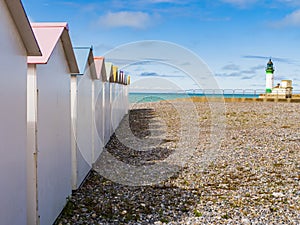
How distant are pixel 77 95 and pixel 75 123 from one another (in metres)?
0.49

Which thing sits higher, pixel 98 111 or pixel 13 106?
pixel 13 106

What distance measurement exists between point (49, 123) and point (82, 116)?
266 cm

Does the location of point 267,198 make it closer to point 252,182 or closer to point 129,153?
point 252,182

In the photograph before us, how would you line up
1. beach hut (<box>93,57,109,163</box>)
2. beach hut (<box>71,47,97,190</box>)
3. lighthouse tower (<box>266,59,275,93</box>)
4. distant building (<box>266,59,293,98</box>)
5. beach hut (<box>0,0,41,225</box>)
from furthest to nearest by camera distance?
lighthouse tower (<box>266,59,275,93</box>) → distant building (<box>266,59,293,98</box>) → beach hut (<box>93,57,109,163</box>) → beach hut (<box>71,47,97,190</box>) → beach hut (<box>0,0,41,225</box>)

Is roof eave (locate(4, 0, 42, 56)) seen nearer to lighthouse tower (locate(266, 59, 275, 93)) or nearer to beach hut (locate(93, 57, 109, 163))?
beach hut (locate(93, 57, 109, 163))

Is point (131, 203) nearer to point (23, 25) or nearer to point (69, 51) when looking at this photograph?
point (69, 51)

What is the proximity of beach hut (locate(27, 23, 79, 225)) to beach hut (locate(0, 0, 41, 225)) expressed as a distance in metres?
0.34

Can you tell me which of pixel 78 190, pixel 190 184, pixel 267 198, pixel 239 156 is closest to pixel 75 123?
pixel 78 190

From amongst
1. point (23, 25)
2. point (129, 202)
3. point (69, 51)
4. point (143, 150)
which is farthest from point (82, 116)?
point (143, 150)

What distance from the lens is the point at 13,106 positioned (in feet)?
11.2

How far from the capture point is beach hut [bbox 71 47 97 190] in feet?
21.6

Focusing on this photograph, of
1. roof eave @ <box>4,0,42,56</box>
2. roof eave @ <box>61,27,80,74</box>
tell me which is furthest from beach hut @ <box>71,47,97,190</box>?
roof eave @ <box>4,0,42,56</box>

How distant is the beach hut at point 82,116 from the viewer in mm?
6586

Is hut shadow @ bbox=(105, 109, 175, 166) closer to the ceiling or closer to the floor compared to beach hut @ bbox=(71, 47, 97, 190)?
closer to the floor
